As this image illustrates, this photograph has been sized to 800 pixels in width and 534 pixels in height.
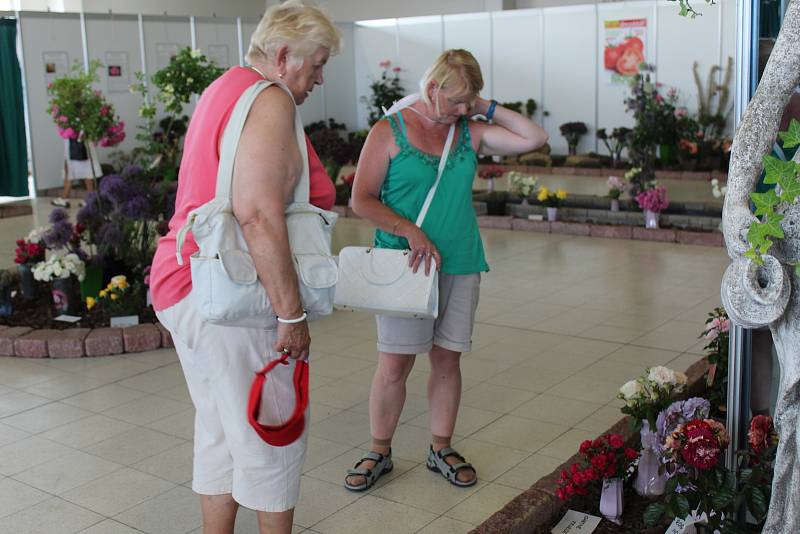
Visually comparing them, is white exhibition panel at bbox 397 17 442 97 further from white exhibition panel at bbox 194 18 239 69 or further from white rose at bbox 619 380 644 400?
white rose at bbox 619 380 644 400

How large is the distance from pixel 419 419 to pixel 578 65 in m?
13.7

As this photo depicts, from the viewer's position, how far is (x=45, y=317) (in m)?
5.99

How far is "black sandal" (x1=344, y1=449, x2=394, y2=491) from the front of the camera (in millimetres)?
3498

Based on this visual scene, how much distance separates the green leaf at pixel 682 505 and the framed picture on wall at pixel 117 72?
1426 cm

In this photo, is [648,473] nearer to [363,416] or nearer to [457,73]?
[363,416]

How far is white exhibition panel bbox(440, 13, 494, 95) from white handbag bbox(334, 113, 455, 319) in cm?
1531

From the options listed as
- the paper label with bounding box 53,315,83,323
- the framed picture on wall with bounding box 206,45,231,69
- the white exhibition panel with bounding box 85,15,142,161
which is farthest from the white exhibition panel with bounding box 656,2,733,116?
the paper label with bounding box 53,315,83,323

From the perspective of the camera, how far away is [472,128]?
11.1ft

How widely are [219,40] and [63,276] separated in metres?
12.3

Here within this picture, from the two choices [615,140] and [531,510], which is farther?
[615,140]

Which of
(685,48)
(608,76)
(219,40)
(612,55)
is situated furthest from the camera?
(219,40)

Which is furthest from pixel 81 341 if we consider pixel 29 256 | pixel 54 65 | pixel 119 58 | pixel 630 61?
pixel 630 61

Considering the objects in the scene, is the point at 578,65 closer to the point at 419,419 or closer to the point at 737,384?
the point at 419,419

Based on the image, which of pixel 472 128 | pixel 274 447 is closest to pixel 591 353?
pixel 472 128
